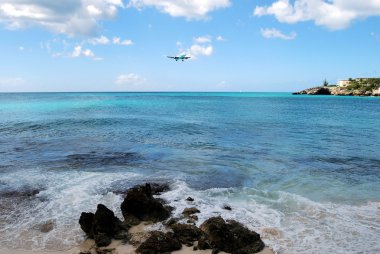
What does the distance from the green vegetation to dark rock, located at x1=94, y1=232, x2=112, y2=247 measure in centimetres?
17643

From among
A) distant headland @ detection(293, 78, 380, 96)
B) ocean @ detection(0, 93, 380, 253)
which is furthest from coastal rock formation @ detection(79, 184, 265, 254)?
distant headland @ detection(293, 78, 380, 96)

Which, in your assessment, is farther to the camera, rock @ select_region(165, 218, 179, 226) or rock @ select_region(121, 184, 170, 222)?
rock @ select_region(121, 184, 170, 222)

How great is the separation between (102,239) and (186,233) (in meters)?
2.68

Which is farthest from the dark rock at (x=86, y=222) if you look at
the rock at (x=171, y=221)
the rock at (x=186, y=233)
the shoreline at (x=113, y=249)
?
the rock at (x=186, y=233)

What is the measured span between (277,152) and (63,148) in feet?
54.7

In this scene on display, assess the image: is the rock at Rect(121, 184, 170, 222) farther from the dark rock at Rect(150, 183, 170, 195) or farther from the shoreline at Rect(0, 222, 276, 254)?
the dark rock at Rect(150, 183, 170, 195)

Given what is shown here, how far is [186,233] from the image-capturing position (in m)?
11.6

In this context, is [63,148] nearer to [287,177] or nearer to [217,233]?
[287,177]

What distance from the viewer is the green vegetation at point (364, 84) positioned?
16775 centimetres

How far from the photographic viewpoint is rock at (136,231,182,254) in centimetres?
1062

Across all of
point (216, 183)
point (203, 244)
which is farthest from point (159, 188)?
point (203, 244)

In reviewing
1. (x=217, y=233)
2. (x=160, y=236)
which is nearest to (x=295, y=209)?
(x=217, y=233)

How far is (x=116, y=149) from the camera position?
92.3 feet

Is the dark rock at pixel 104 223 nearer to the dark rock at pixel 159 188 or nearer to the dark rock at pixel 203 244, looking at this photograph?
the dark rock at pixel 203 244
